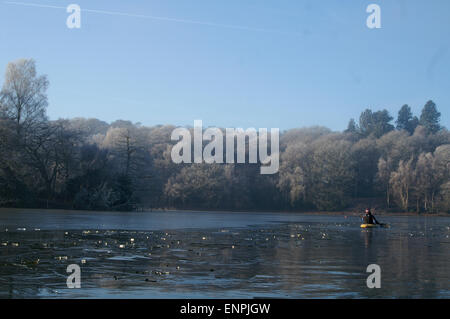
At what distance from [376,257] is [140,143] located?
84.5 metres

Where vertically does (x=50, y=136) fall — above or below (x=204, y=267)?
above

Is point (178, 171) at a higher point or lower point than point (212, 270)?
higher

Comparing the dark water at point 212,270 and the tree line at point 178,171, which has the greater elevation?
the tree line at point 178,171

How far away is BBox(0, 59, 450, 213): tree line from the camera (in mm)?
81250

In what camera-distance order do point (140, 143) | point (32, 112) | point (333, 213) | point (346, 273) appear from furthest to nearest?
1. point (333, 213)
2. point (140, 143)
3. point (32, 112)
4. point (346, 273)

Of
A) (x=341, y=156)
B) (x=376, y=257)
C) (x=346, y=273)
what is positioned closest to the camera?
(x=346, y=273)

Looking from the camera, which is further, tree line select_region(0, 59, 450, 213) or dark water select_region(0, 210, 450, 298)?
tree line select_region(0, 59, 450, 213)

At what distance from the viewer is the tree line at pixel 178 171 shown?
81250 millimetres

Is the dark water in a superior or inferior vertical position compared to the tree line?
inferior

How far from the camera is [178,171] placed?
12138 centimetres

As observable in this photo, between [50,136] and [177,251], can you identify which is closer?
[177,251]
